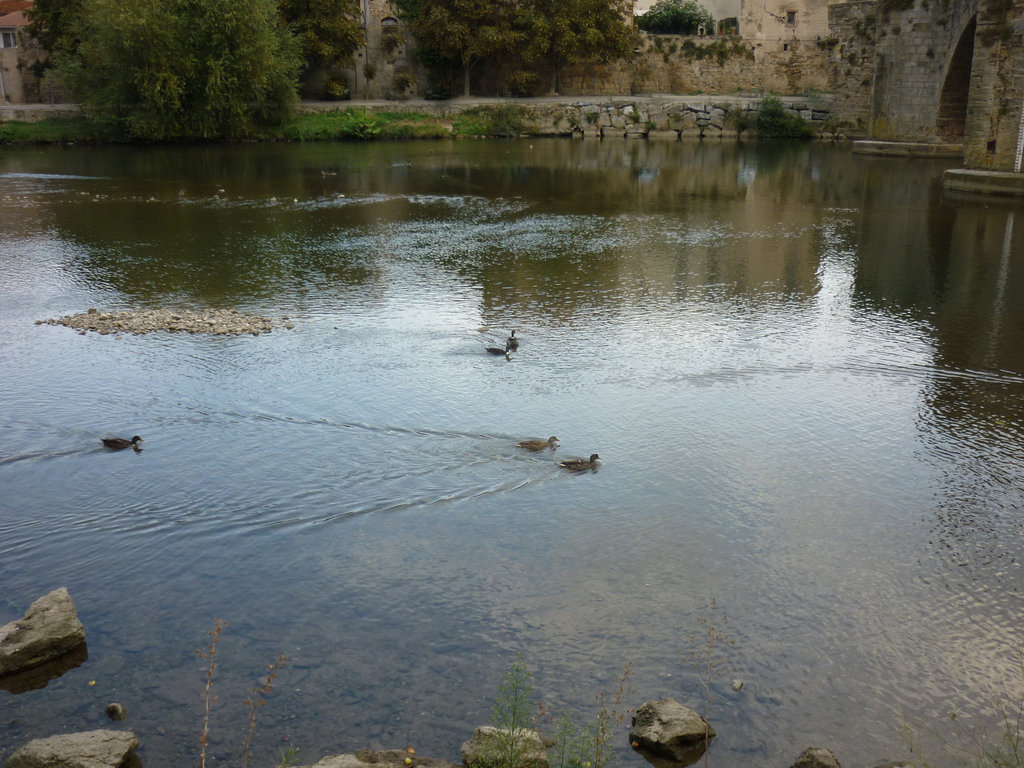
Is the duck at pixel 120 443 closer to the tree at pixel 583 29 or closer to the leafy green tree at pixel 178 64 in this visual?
the leafy green tree at pixel 178 64

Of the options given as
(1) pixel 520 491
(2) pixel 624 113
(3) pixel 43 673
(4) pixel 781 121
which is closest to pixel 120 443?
(3) pixel 43 673

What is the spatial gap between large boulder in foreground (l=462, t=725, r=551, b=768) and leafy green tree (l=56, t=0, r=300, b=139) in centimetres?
3358

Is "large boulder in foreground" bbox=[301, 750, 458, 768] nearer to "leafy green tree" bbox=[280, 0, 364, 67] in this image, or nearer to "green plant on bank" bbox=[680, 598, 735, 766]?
"green plant on bank" bbox=[680, 598, 735, 766]

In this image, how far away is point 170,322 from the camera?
1130 centimetres

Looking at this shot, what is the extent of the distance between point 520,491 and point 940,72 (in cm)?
2942

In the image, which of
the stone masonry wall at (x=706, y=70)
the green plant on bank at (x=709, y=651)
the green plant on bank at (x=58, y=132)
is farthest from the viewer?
the stone masonry wall at (x=706, y=70)

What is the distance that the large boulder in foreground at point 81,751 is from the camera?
4125 millimetres

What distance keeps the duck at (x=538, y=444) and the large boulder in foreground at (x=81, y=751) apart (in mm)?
4032

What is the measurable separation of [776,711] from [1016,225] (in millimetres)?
16325

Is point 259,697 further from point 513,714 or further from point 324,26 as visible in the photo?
point 324,26

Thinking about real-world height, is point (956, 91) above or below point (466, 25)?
below

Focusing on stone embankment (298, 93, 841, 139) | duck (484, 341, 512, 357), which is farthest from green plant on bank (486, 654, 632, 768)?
stone embankment (298, 93, 841, 139)

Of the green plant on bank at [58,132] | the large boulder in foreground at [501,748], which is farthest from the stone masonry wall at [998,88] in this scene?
the green plant on bank at [58,132]

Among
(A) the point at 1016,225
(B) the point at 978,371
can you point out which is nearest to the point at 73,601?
(B) the point at 978,371
